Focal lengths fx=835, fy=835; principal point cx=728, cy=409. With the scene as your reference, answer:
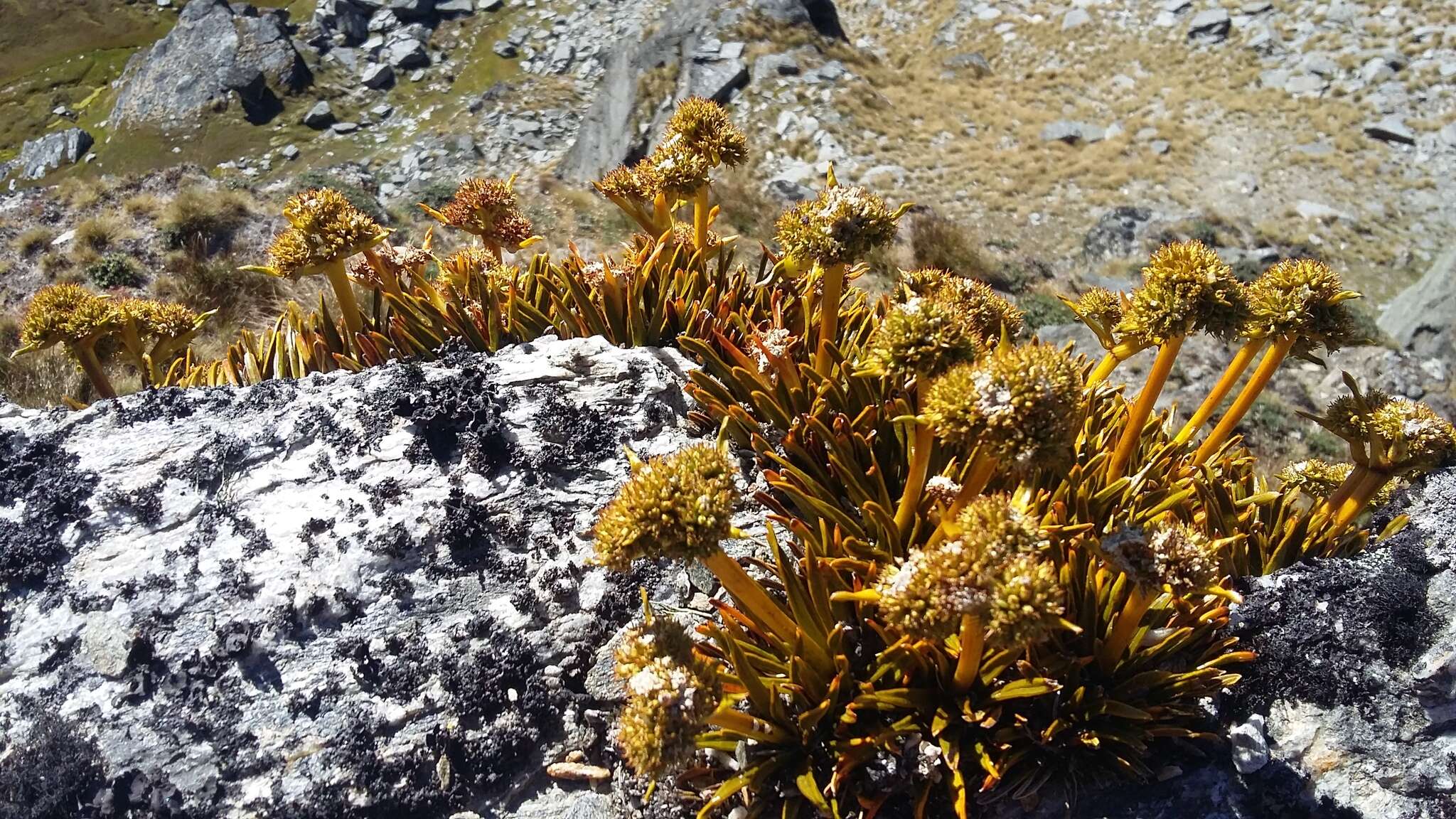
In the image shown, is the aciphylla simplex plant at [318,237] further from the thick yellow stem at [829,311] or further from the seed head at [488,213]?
the thick yellow stem at [829,311]

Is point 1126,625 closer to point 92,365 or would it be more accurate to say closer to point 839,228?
point 839,228

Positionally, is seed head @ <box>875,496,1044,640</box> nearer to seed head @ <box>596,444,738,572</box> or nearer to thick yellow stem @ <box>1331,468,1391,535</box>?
seed head @ <box>596,444,738,572</box>

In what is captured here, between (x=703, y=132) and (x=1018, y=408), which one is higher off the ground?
(x=703, y=132)

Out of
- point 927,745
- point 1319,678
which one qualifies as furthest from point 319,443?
point 1319,678

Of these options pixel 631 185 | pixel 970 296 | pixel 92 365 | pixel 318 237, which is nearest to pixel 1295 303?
pixel 970 296

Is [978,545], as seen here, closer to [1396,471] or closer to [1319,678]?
[1319,678]

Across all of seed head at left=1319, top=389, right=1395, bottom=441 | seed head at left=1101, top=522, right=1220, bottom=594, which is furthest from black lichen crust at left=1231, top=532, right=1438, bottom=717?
seed head at left=1101, top=522, right=1220, bottom=594
